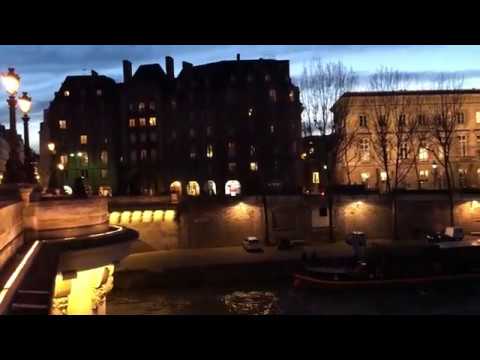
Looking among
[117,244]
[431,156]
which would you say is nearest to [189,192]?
[431,156]

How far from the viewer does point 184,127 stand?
40281 mm

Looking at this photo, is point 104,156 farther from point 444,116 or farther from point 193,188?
point 444,116

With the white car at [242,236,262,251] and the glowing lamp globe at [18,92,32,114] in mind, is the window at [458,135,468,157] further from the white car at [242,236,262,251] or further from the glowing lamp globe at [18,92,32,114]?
the glowing lamp globe at [18,92,32,114]

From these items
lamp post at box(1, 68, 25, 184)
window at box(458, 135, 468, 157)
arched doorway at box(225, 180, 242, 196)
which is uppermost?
window at box(458, 135, 468, 157)

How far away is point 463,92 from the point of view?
1566 inches

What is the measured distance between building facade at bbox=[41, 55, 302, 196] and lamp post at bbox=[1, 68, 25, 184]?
80.4 feet

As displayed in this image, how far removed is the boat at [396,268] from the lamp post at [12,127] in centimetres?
1397

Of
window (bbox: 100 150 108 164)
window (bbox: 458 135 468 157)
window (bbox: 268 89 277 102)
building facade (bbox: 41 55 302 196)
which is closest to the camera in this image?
building facade (bbox: 41 55 302 196)

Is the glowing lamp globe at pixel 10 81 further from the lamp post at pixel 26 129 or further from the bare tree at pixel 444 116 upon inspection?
the bare tree at pixel 444 116

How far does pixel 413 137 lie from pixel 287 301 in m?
19.7

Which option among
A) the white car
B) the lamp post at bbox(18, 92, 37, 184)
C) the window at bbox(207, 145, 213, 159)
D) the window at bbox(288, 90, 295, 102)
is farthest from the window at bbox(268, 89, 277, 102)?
the lamp post at bbox(18, 92, 37, 184)

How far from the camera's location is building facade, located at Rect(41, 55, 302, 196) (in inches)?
1496
